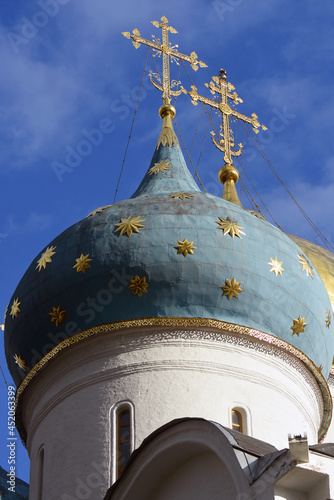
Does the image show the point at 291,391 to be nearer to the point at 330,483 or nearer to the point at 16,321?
the point at 16,321

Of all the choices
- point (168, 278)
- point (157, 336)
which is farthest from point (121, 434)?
point (168, 278)

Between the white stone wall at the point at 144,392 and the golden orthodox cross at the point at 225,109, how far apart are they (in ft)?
16.2

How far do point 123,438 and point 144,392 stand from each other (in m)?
0.43

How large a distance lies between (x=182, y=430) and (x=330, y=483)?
5.06ft

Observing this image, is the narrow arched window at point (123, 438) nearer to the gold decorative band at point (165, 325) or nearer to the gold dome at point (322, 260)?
the gold decorative band at point (165, 325)

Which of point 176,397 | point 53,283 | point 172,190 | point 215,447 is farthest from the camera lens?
point 172,190

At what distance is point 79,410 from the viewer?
9.77 metres

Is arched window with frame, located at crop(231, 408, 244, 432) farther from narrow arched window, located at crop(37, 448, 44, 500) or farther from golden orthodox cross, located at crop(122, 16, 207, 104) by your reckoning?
golden orthodox cross, located at crop(122, 16, 207, 104)

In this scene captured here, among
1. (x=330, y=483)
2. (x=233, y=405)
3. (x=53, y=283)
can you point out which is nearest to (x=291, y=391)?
(x=233, y=405)

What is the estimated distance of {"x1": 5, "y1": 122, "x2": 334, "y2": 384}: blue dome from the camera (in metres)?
9.92

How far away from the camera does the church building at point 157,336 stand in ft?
31.4

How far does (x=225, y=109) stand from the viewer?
14805mm

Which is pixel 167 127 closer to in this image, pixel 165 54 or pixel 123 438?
pixel 165 54

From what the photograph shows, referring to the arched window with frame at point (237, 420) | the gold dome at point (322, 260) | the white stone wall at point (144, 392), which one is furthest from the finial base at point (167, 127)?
the arched window with frame at point (237, 420)
